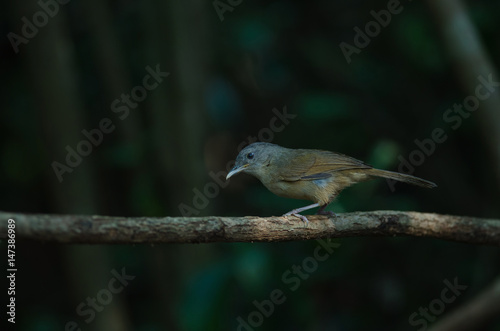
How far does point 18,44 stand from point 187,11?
1541mm

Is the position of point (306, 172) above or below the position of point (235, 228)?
below

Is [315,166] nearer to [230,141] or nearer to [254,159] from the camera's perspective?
[254,159]

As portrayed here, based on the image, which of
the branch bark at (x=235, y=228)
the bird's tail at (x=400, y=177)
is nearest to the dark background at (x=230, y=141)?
the bird's tail at (x=400, y=177)

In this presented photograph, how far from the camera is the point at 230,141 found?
24.8ft

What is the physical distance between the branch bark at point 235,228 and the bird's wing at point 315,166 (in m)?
0.98

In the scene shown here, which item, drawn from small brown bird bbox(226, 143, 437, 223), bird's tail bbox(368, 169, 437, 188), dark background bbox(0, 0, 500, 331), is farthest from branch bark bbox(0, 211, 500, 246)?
dark background bbox(0, 0, 500, 331)

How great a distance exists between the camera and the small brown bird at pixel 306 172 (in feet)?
14.4

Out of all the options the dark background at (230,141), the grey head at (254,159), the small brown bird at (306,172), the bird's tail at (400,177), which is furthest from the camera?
the dark background at (230,141)

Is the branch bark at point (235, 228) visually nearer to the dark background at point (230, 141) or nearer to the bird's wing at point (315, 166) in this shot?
the bird's wing at point (315, 166)

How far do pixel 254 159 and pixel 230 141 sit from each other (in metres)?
3.02

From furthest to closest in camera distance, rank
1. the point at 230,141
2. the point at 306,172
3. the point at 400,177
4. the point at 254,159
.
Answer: the point at 230,141 < the point at 254,159 < the point at 306,172 < the point at 400,177

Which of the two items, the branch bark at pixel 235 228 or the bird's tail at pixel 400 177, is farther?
the bird's tail at pixel 400 177

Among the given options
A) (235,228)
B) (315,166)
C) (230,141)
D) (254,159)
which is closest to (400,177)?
(315,166)

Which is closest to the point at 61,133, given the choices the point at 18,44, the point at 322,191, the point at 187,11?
the point at 18,44
